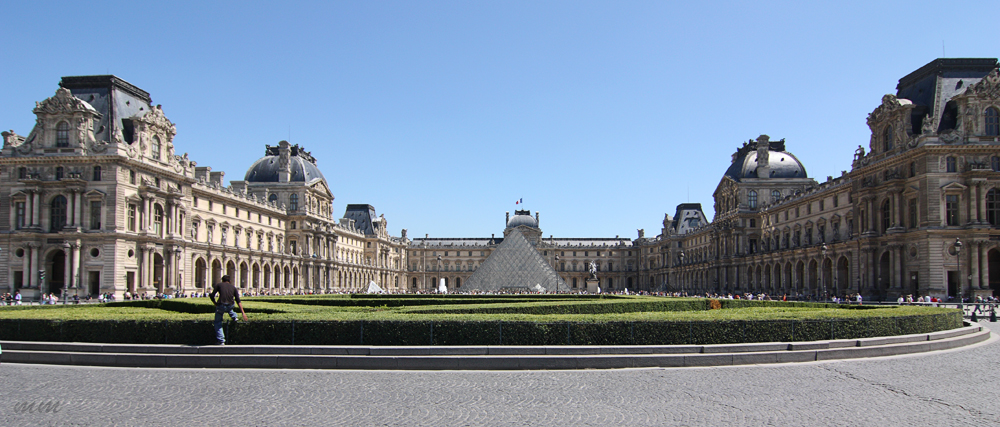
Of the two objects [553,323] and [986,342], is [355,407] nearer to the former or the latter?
[553,323]

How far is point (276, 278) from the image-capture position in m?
68.8

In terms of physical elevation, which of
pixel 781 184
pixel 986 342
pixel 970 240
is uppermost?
pixel 781 184

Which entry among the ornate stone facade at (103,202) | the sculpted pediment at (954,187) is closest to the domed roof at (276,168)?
the ornate stone facade at (103,202)

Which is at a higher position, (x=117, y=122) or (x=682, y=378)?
(x=117, y=122)

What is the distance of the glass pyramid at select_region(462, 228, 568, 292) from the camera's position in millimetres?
62094

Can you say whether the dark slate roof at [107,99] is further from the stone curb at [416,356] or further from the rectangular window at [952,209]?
the rectangular window at [952,209]

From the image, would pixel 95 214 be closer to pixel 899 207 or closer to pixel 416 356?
pixel 416 356

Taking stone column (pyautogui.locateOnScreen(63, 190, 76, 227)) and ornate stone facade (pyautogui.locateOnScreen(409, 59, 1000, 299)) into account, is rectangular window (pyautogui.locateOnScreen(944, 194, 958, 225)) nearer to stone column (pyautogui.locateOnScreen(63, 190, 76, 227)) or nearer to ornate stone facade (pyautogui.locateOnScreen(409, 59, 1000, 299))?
ornate stone facade (pyautogui.locateOnScreen(409, 59, 1000, 299))

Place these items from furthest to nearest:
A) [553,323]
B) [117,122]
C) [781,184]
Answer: [781,184], [117,122], [553,323]

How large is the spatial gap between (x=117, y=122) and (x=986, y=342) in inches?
1874

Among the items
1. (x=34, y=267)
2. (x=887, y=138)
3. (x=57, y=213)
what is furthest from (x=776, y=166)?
(x=34, y=267)

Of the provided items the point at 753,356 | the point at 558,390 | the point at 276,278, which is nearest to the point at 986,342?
the point at 753,356

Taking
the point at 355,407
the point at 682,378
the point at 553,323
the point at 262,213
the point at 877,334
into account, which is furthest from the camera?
the point at 262,213

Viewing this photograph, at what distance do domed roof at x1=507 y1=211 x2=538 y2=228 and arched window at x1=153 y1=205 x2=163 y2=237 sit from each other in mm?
84655
